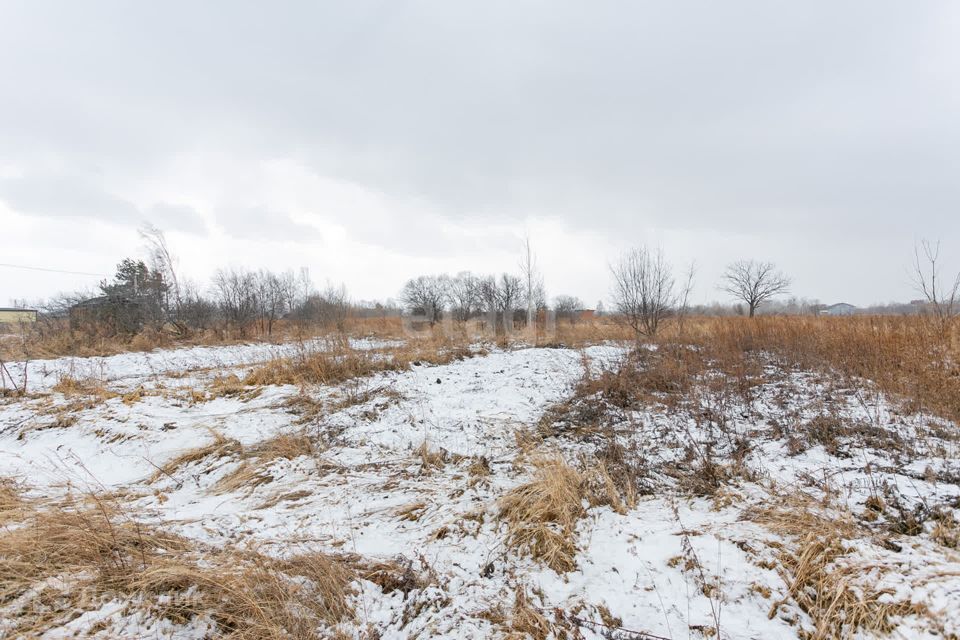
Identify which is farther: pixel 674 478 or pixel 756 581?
pixel 674 478

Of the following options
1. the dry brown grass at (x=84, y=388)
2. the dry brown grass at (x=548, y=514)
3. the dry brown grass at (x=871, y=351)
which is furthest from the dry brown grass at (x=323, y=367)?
the dry brown grass at (x=871, y=351)

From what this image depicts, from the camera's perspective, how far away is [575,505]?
279 cm

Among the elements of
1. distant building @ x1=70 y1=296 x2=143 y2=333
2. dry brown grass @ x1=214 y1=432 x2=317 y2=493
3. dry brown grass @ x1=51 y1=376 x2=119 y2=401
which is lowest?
dry brown grass @ x1=214 y1=432 x2=317 y2=493

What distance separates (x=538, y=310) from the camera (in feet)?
77.6

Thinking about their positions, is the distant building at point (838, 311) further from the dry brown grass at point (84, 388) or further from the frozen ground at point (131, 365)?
the dry brown grass at point (84, 388)

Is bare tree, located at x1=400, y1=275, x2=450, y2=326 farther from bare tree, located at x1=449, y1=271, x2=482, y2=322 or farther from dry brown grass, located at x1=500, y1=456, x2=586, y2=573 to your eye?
dry brown grass, located at x1=500, y1=456, x2=586, y2=573

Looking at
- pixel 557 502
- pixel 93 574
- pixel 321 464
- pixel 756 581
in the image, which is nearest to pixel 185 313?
pixel 321 464

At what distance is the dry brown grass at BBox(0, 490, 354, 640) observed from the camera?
1824 millimetres

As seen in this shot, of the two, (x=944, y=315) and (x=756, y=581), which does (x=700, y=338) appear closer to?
(x=944, y=315)

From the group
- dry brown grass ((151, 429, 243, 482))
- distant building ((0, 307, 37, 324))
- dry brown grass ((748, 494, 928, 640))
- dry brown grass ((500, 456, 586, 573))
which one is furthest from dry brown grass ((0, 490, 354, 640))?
distant building ((0, 307, 37, 324))

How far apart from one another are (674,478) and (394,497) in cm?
266

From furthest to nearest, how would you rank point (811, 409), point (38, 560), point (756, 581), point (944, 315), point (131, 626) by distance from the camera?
point (944, 315), point (811, 409), point (38, 560), point (756, 581), point (131, 626)

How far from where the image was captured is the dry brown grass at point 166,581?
1824 mm

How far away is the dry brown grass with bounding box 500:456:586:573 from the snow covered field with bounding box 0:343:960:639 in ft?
0.15
